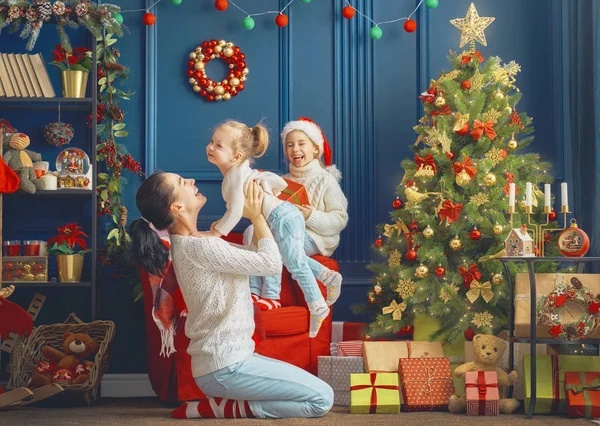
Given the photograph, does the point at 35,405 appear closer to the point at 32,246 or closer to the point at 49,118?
the point at 32,246

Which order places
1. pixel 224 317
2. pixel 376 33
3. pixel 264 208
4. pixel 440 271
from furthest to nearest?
pixel 376 33 < pixel 440 271 < pixel 264 208 < pixel 224 317

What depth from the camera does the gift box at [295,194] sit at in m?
4.81

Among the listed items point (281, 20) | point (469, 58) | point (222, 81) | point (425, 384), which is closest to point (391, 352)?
point (425, 384)

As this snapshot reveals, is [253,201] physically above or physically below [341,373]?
above

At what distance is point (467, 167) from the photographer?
14.8 feet

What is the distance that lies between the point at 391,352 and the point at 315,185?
111 centimetres

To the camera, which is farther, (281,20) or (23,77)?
(281,20)

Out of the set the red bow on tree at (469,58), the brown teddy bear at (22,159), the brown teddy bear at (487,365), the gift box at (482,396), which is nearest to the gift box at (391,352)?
the brown teddy bear at (487,365)

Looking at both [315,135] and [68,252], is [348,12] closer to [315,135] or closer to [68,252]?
[315,135]

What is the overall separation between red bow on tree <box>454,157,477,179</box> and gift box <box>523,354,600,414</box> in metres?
0.97

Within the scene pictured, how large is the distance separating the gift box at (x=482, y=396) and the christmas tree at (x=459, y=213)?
0.41 meters

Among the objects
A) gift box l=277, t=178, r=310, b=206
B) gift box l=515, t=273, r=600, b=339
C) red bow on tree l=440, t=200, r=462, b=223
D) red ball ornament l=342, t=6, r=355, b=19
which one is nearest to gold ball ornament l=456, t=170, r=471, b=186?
red bow on tree l=440, t=200, r=462, b=223

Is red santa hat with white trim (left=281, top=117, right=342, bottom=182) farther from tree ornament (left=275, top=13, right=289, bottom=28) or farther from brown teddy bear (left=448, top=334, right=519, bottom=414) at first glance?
brown teddy bear (left=448, top=334, right=519, bottom=414)

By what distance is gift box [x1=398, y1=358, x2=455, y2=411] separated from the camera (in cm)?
417
